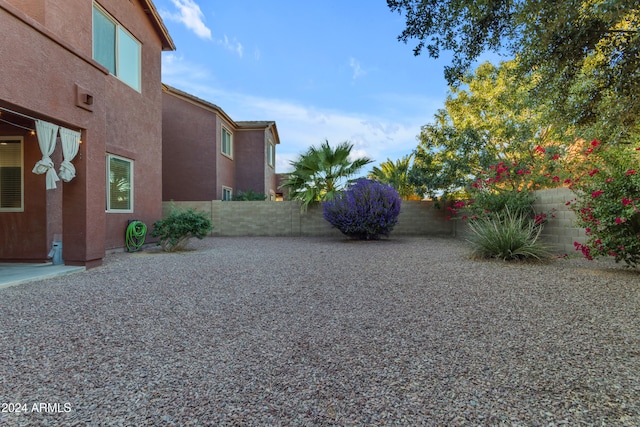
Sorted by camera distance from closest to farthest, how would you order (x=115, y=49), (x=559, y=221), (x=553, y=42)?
(x=553, y=42) < (x=559, y=221) < (x=115, y=49)

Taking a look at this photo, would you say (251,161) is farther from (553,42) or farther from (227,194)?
(553,42)

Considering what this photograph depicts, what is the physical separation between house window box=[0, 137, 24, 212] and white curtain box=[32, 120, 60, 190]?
1.80m

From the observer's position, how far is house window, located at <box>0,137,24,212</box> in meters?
7.03

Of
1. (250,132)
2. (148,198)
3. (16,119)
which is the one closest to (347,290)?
(16,119)

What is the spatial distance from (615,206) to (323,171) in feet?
28.7

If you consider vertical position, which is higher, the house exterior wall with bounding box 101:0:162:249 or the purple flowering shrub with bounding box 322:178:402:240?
the house exterior wall with bounding box 101:0:162:249

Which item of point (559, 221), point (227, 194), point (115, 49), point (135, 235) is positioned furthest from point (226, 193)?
point (559, 221)

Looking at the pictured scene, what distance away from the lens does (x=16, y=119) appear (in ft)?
21.9

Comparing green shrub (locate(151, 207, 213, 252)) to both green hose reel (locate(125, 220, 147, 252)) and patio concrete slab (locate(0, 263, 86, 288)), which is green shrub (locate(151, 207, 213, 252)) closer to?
green hose reel (locate(125, 220, 147, 252))

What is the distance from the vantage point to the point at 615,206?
5336 millimetres

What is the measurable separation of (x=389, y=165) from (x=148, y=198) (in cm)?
1818

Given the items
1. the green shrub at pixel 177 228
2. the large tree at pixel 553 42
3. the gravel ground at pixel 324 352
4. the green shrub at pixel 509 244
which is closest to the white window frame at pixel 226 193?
the green shrub at pixel 177 228

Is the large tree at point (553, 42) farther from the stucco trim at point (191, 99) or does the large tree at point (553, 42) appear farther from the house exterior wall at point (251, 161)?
the house exterior wall at point (251, 161)

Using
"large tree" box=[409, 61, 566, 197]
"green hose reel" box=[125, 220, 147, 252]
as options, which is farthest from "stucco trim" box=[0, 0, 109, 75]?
"large tree" box=[409, 61, 566, 197]
